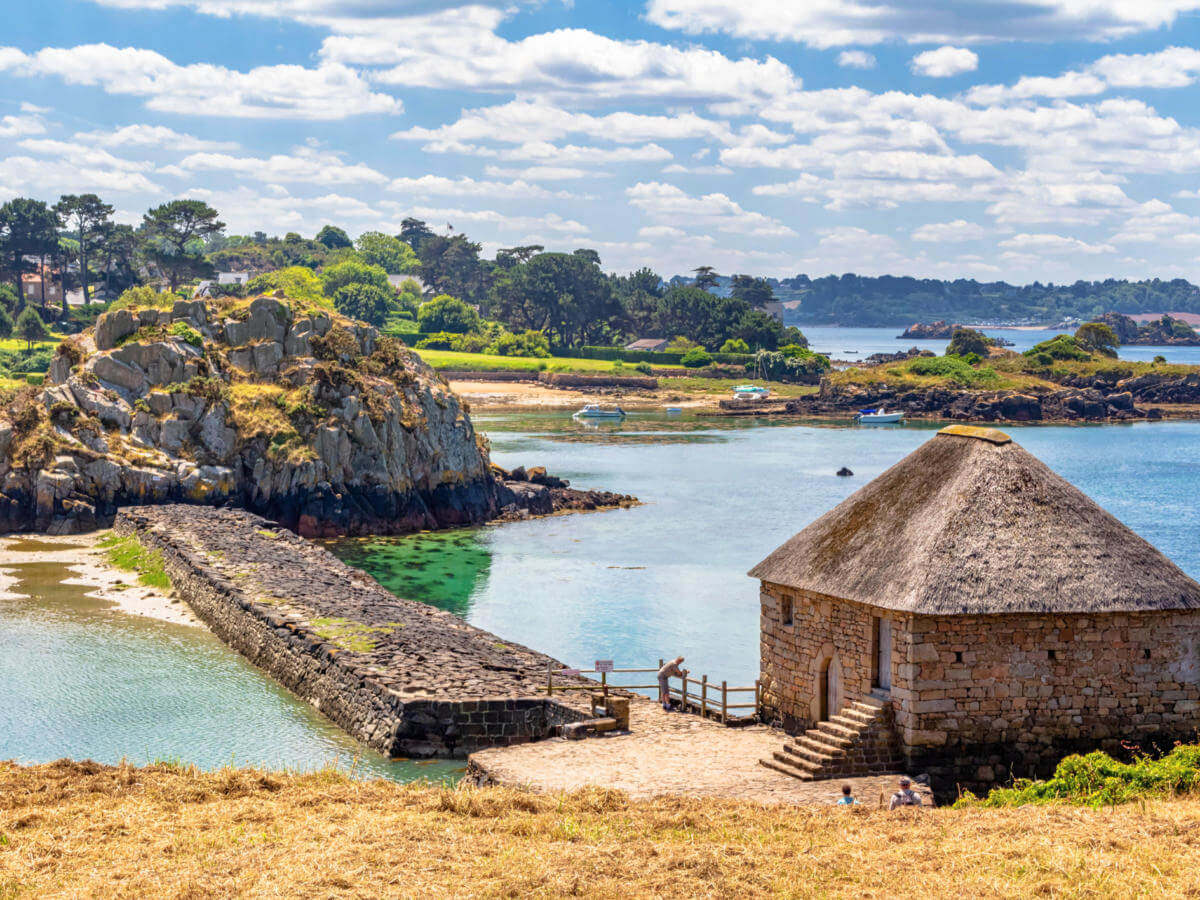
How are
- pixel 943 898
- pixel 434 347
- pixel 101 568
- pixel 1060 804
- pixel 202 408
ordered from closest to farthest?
pixel 943 898 → pixel 1060 804 → pixel 101 568 → pixel 202 408 → pixel 434 347

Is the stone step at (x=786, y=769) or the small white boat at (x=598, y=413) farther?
the small white boat at (x=598, y=413)

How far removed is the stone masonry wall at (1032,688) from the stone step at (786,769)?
1640 millimetres

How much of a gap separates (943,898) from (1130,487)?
7505cm

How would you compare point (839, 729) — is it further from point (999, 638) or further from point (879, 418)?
point (879, 418)

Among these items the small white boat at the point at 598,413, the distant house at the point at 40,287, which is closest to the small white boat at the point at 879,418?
the small white boat at the point at 598,413

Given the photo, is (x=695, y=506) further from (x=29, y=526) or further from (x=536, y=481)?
(x=29, y=526)

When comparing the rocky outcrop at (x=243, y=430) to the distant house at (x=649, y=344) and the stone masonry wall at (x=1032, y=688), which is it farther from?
the distant house at (x=649, y=344)

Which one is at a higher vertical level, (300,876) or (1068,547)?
(1068,547)

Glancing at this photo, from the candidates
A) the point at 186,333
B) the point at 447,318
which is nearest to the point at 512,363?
the point at 447,318

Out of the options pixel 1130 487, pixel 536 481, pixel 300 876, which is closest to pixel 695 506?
pixel 536 481

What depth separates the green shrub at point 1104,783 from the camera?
19.3 metres

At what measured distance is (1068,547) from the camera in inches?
877

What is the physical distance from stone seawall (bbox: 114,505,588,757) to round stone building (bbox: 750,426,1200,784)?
599 centimetres

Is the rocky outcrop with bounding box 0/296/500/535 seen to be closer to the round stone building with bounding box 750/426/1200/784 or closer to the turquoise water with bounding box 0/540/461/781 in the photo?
the turquoise water with bounding box 0/540/461/781
